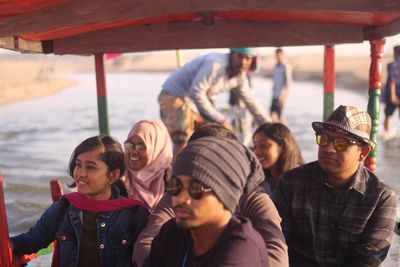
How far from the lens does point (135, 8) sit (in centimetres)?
231

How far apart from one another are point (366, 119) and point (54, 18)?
5.16 feet

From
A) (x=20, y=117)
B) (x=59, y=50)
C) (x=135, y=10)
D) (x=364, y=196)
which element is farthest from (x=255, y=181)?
(x=20, y=117)

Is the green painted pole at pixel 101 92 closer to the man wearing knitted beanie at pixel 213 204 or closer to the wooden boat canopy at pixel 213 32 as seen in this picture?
the wooden boat canopy at pixel 213 32

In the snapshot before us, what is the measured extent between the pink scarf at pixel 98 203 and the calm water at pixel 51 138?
3406mm

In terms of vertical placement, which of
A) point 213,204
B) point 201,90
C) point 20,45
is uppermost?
point 20,45

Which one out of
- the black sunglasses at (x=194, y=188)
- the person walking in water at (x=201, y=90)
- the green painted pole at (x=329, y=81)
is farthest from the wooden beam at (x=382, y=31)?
the black sunglasses at (x=194, y=188)

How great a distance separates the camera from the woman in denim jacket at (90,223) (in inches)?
93.7

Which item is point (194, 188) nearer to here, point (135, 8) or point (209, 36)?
point (135, 8)

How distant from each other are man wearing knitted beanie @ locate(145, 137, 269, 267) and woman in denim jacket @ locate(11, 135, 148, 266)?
727 mm

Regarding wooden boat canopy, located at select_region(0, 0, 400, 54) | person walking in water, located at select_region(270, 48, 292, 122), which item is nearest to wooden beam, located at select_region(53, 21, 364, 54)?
wooden boat canopy, located at select_region(0, 0, 400, 54)

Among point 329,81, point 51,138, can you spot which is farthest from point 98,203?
point 51,138

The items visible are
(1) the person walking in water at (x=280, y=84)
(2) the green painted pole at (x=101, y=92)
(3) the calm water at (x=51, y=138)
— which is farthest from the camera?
(1) the person walking in water at (x=280, y=84)

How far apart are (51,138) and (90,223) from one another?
10.8 metres

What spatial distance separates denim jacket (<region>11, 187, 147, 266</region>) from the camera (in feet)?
7.78
